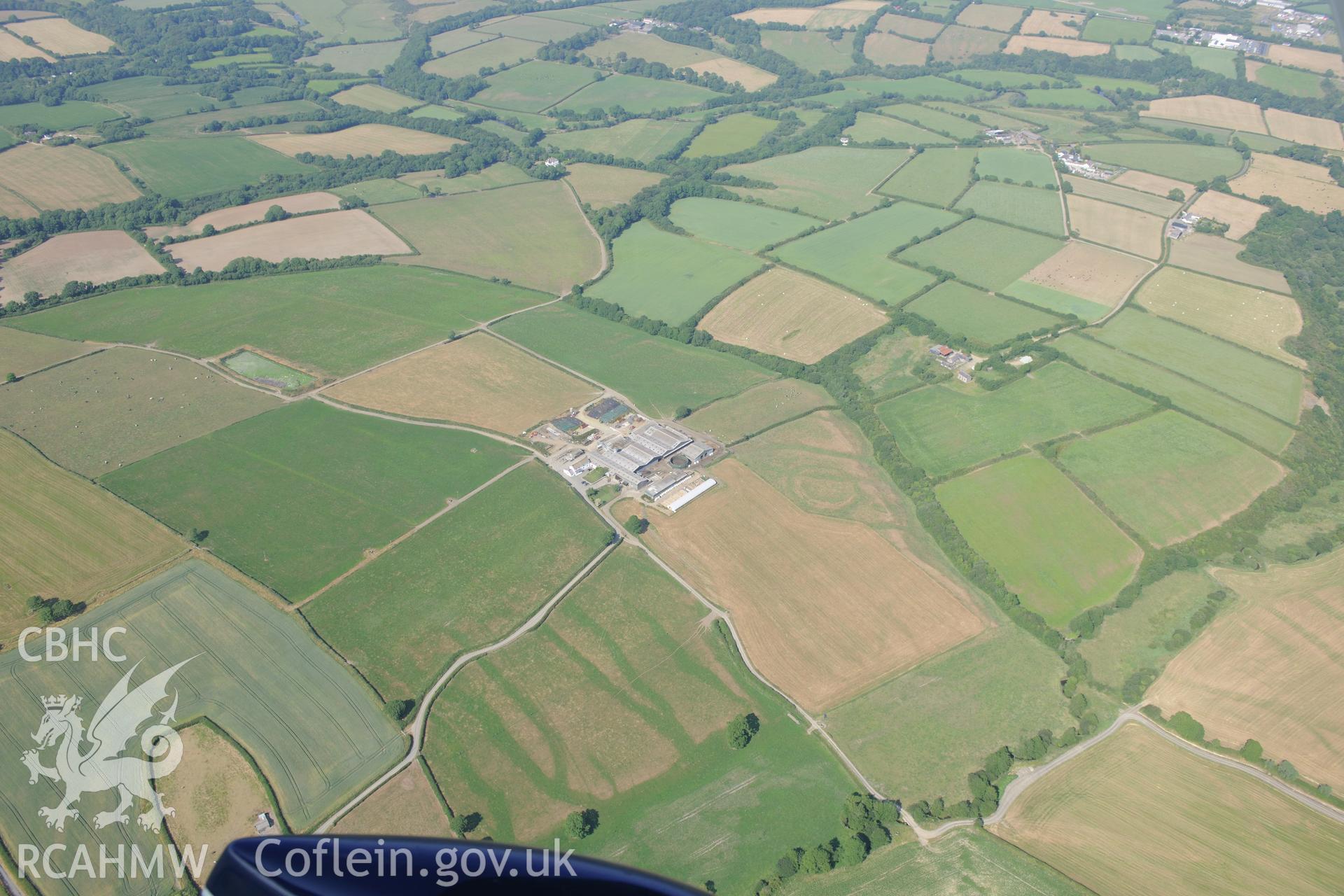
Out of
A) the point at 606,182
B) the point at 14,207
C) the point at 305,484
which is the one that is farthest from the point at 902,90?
the point at 14,207

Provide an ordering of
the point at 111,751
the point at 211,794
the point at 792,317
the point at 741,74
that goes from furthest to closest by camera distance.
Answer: the point at 741,74 < the point at 792,317 < the point at 111,751 < the point at 211,794

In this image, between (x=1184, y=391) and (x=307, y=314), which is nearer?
(x=1184, y=391)

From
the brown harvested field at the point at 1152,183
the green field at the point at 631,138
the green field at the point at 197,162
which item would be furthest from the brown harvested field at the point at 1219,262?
the green field at the point at 197,162

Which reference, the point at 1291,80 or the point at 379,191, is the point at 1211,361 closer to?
the point at 379,191

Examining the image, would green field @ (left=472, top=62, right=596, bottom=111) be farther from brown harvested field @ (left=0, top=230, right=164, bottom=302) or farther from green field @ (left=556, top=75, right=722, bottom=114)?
brown harvested field @ (left=0, top=230, right=164, bottom=302)

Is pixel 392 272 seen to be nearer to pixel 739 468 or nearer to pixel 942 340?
pixel 739 468
